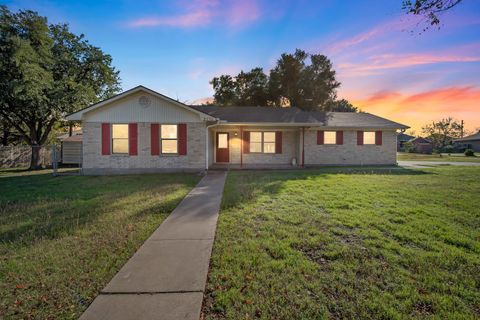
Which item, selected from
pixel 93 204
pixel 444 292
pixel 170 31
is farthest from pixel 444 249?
pixel 170 31

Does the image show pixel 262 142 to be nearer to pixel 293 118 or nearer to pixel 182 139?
pixel 293 118

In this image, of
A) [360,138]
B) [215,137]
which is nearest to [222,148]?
[215,137]

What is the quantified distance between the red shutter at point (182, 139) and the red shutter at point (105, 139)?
3721 mm

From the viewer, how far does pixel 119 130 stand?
11.9 meters

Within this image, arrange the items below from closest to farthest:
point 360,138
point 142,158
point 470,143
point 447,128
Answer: point 142,158, point 360,138, point 470,143, point 447,128

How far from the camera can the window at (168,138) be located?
1195 cm

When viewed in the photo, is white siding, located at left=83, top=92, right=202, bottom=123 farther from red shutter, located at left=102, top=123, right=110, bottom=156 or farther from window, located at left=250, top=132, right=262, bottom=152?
window, located at left=250, top=132, right=262, bottom=152

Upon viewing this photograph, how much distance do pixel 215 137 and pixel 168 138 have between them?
12.7ft

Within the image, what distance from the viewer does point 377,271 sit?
2787 mm

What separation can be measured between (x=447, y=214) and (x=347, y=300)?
14.5 feet

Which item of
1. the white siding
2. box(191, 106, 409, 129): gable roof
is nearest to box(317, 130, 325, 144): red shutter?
box(191, 106, 409, 129): gable roof

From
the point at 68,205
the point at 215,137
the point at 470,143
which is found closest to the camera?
the point at 68,205

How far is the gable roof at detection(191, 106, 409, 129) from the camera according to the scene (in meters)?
14.3

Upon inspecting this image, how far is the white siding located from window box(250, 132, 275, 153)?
14.4ft
